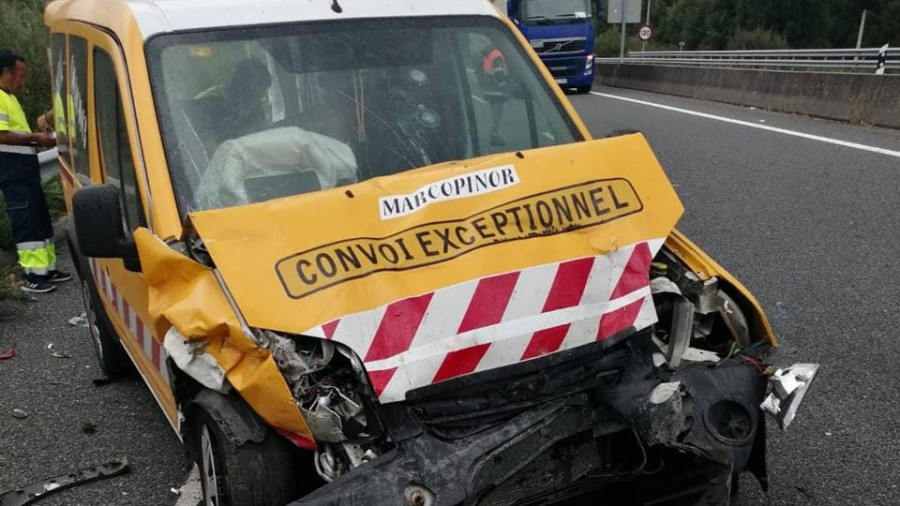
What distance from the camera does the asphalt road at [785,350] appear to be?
382 cm

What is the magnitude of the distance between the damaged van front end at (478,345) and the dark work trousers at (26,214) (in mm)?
4910

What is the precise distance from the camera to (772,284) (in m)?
6.00

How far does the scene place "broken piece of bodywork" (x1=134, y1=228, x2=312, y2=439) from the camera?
2.59 metres

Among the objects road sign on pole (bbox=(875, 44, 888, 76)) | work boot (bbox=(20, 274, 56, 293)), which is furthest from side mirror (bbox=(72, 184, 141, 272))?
road sign on pole (bbox=(875, 44, 888, 76))

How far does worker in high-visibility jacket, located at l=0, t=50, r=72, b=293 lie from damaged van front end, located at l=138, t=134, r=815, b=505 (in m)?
4.91

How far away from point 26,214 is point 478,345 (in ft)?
19.2

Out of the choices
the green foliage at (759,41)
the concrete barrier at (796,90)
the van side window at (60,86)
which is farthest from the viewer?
the green foliage at (759,41)

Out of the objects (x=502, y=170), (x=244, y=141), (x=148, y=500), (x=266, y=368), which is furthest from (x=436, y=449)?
(x=148, y=500)

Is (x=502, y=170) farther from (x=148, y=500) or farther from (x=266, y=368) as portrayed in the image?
(x=148, y=500)

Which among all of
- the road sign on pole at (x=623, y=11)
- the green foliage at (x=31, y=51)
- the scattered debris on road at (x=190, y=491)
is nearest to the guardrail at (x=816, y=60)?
the road sign on pole at (x=623, y=11)

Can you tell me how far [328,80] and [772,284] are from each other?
357 centimetres

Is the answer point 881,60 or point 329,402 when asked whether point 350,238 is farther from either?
point 881,60

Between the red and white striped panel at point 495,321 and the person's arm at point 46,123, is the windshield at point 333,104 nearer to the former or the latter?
the red and white striped panel at point 495,321

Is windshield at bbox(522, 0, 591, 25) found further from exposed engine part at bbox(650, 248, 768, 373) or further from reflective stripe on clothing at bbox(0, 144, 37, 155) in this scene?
exposed engine part at bbox(650, 248, 768, 373)
